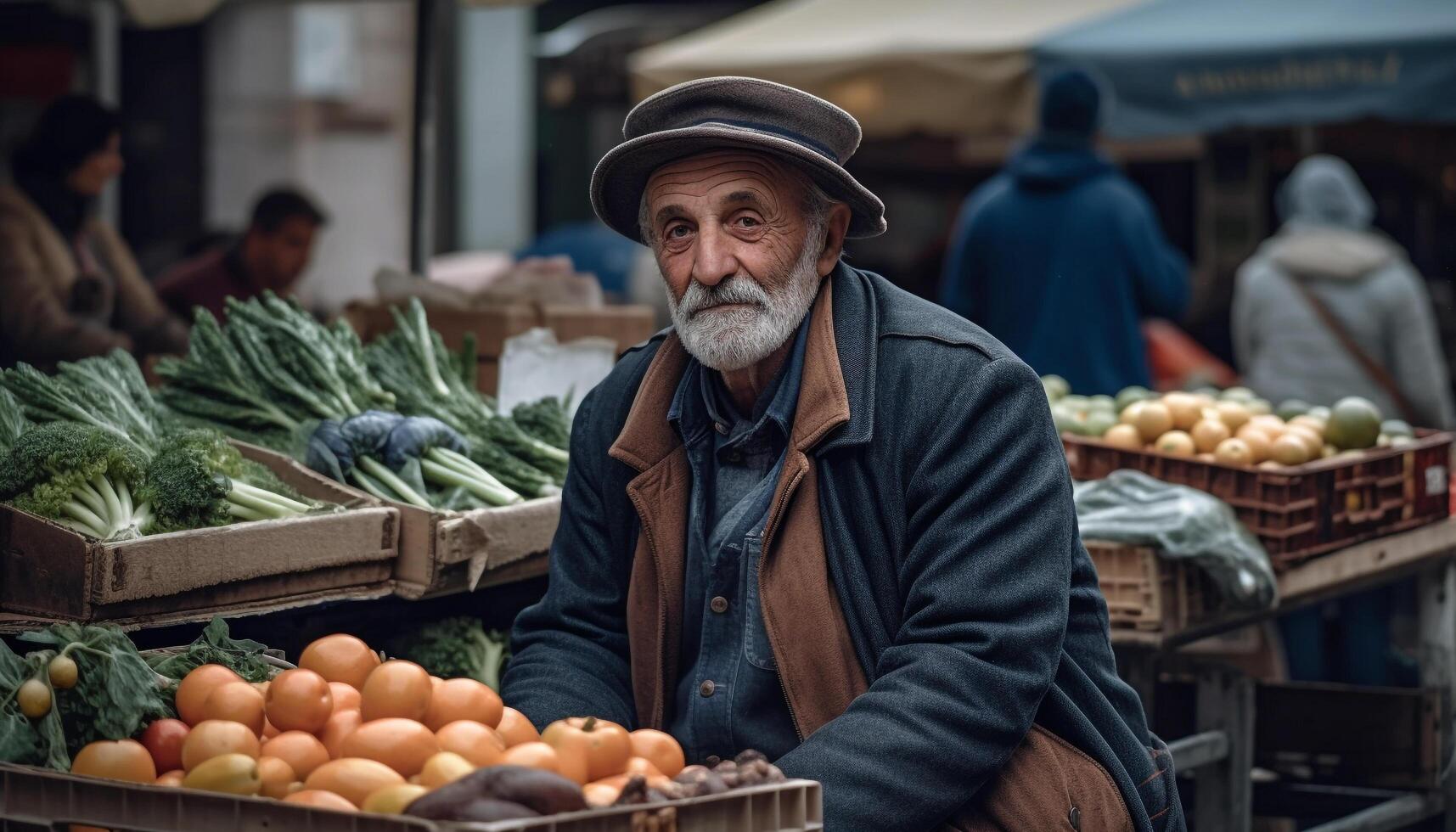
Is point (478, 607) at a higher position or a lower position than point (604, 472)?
lower

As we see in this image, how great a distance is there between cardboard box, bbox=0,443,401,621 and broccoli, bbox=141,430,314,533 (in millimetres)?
116

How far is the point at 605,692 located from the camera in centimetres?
313

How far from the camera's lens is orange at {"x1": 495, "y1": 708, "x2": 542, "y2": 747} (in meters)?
2.57

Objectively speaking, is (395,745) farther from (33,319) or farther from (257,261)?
(257,261)

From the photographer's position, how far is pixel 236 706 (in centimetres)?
255

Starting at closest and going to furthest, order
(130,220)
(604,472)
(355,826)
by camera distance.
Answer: (355,826)
(604,472)
(130,220)

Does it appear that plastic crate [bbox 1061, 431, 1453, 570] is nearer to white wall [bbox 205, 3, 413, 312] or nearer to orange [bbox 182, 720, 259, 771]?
orange [bbox 182, 720, 259, 771]

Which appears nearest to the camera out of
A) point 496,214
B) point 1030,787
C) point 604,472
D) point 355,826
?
point 355,826

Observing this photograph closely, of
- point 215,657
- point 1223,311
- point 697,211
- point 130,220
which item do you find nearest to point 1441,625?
point 697,211

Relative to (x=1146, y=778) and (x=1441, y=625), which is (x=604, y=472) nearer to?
(x=1146, y=778)

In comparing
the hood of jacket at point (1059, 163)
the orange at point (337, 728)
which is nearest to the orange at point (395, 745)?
the orange at point (337, 728)

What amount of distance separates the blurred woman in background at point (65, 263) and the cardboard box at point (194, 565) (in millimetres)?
2527

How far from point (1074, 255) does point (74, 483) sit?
179 inches

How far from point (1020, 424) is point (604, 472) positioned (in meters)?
0.84
